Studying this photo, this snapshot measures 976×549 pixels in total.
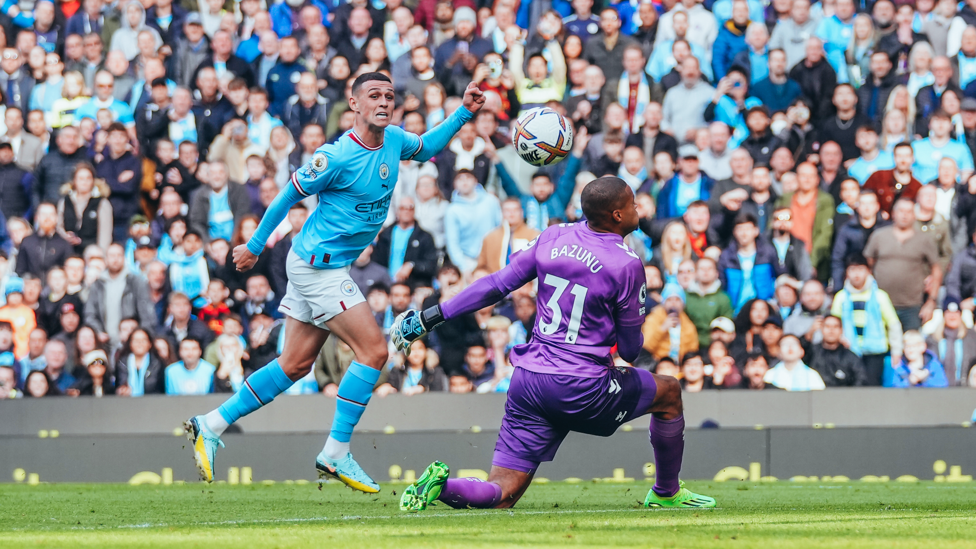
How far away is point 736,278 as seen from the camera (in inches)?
504

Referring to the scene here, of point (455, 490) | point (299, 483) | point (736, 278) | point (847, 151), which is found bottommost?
point (299, 483)

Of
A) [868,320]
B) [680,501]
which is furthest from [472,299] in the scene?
[868,320]

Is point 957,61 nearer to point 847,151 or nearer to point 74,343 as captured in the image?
point 847,151

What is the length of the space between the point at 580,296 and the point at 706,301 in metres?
6.14

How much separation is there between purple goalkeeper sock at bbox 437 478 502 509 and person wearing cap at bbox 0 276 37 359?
8.48 metres

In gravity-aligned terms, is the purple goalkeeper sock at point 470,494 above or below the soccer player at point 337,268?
below

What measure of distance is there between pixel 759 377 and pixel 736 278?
51.2 inches

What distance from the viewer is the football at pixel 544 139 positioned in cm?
816

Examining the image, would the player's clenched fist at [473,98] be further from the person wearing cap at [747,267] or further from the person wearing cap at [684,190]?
the person wearing cap at [684,190]

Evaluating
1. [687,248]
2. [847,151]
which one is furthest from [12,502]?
[847,151]

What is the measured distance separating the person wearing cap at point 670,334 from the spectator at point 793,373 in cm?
83

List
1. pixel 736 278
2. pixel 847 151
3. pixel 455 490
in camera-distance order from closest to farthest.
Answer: pixel 455 490 → pixel 736 278 → pixel 847 151

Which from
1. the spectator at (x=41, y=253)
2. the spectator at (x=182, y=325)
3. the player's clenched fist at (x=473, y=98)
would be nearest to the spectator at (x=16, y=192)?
the spectator at (x=41, y=253)

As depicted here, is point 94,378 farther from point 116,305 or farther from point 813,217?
point 813,217
